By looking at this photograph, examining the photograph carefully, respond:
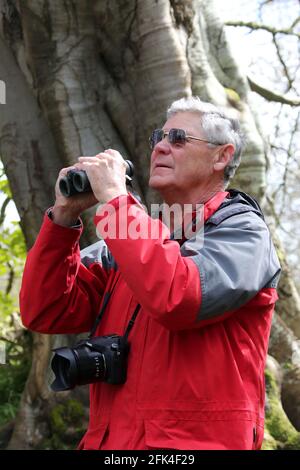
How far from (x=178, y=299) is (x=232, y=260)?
255 mm

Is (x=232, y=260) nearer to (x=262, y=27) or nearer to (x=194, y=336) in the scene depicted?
(x=194, y=336)

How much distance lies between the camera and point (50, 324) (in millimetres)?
2961

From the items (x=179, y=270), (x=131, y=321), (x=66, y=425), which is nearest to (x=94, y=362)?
(x=131, y=321)

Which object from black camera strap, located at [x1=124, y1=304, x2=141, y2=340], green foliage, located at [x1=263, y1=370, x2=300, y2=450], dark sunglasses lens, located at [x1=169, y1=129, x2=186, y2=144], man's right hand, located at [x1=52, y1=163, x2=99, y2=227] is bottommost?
green foliage, located at [x1=263, y1=370, x2=300, y2=450]

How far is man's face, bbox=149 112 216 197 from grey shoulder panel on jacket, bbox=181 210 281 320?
11.1 inches

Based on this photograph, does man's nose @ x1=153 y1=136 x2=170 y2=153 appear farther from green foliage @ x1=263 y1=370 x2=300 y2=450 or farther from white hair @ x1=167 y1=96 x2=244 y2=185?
green foliage @ x1=263 y1=370 x2=300 y2=450

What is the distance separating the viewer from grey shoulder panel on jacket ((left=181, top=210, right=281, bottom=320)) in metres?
2.39

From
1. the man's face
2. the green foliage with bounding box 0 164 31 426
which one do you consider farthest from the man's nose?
the green foliage with bounding box 0 164 31 426

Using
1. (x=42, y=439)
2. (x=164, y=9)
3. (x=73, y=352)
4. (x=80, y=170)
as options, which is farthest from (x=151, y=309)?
(x=42, y=439)

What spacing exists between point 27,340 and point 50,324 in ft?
14.7

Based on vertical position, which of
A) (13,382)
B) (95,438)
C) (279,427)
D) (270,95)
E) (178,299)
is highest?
(178,299)

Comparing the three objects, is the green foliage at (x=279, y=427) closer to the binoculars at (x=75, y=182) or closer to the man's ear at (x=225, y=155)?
the man's ear at (x=225, y=155)

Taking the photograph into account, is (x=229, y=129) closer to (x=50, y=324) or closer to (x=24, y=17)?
(x=50, y=324)

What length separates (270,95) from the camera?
28.9 ft
